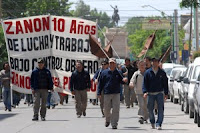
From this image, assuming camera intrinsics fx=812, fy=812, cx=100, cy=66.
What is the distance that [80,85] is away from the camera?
25.1m

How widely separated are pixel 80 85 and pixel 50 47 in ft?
8.94

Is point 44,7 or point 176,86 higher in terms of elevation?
point 44,7

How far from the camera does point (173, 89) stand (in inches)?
1439

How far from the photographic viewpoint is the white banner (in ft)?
89.0

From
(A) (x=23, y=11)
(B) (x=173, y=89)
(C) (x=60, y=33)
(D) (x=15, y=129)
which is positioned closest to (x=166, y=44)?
(A) (x=23, y=11)

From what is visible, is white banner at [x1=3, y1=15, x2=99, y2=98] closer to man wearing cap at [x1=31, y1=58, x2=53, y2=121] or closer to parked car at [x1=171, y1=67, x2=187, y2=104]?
man wearing cap at [x1=31, y1=58, x2=53, y2=121]

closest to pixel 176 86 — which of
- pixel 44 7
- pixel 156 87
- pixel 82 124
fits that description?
pixel 82 124

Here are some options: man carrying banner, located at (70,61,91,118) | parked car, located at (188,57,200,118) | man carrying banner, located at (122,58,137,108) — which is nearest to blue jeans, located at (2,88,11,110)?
man carrying banner, located at (122,58,137,108)

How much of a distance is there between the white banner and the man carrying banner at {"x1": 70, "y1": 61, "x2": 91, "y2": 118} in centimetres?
185

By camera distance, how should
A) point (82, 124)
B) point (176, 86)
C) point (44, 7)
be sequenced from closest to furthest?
point (82, 124) < point (176, 86) < point (44, 7)

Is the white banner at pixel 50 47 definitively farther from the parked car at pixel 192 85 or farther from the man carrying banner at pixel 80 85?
the parked car at pixel 192 85

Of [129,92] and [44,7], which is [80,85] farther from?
[44,7]

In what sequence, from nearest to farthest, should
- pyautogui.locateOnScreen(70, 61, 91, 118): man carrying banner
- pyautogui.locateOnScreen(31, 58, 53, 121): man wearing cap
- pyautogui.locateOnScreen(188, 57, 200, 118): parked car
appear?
1. pyautogui.locateOnScreen(188, 57, 200, 118): parked car
2. pyautogui.locateOnScreen(31, 58, 53, 121): man wearing cap
3. pyautogui.locateOnScreen(70, 61, 91, 118): man carrying banner

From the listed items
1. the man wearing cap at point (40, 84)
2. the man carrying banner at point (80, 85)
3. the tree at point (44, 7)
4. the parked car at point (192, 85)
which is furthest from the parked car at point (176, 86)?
the tree at point (44, 7)
